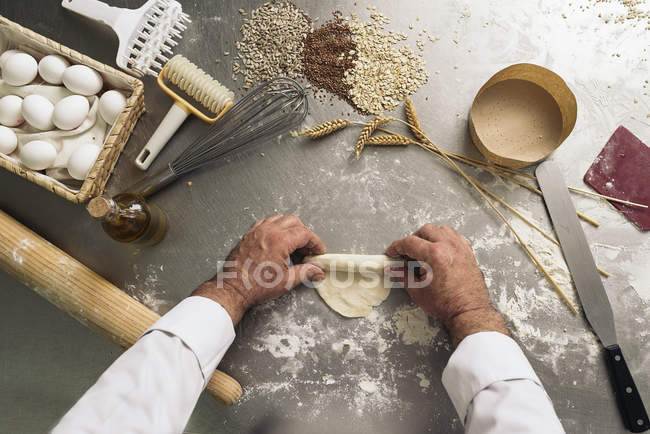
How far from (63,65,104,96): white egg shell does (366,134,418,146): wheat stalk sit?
763mm

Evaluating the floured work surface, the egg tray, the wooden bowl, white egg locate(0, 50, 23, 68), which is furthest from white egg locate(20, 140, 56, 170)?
the floured work surface

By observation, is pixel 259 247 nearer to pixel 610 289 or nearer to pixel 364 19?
pixel 364 19

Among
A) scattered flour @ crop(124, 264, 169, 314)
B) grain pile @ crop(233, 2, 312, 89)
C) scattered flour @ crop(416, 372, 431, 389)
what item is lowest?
scattered flour @ crop(124, 264, 169, 314)

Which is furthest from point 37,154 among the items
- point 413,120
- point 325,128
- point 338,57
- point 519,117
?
point 519,117

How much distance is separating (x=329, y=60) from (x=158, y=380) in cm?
95

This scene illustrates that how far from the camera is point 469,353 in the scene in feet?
3.01

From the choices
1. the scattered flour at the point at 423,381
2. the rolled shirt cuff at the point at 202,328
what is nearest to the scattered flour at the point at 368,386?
the scattered flour at the point at 423,381

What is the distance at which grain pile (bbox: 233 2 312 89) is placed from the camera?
46.4 inches

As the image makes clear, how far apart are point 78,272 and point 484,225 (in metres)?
1.14

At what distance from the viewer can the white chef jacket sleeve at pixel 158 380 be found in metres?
0.76

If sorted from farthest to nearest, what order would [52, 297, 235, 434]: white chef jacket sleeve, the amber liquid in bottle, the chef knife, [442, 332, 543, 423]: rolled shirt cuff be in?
the chef knife < the amber liquid in bottle < [442, 332, 543, 423]: rolled shirt cuff < [52, 297, 235, 434]: white chef jacket sleeve

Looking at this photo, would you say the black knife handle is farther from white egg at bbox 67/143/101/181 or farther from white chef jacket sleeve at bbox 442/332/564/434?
white egg at bbox 67/143/101/181

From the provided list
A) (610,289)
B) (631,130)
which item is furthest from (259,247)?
(631,130)

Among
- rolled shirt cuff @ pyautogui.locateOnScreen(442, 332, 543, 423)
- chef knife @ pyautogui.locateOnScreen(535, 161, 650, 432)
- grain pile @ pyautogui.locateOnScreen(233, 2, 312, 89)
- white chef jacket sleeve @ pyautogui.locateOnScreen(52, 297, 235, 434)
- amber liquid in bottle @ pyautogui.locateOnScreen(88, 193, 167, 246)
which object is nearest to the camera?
white chef jacket sleeve @ pyautogui.locateOnScreen(52, 297, 235, 434)
